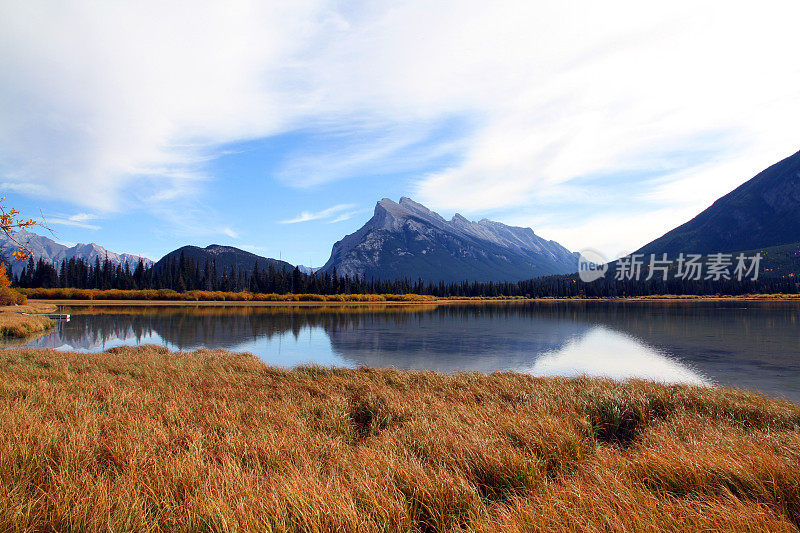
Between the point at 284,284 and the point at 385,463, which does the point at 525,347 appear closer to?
the point at 385,463

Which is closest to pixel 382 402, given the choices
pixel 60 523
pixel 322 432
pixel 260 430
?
pixel 322 432

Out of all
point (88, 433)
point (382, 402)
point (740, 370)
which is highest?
point (88, 433)

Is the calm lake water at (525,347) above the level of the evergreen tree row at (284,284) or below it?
below

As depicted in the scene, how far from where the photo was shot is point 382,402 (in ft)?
30.8

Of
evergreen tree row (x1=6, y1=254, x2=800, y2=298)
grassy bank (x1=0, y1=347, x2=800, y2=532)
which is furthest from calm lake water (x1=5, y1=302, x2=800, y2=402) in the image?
evergreen tree row (x1=6, y1=254, x2=800, y2=298)

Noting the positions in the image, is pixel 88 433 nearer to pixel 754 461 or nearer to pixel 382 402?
pixel 382 402

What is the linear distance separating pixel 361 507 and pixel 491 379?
32.3ft

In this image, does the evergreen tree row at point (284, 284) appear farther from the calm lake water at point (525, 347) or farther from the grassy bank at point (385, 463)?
the grassy bank at point (385, 463)

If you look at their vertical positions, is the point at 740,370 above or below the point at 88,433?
below

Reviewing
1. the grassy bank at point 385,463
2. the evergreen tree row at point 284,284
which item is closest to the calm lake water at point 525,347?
Result: the grassy bank at point 385,463

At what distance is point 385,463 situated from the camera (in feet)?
16.5

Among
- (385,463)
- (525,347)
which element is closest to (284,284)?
(525,347)

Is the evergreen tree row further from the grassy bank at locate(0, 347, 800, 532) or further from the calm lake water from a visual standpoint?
the grassy bank at locate(0, 347, 800, 532)

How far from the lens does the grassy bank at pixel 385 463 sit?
3.74 meters
